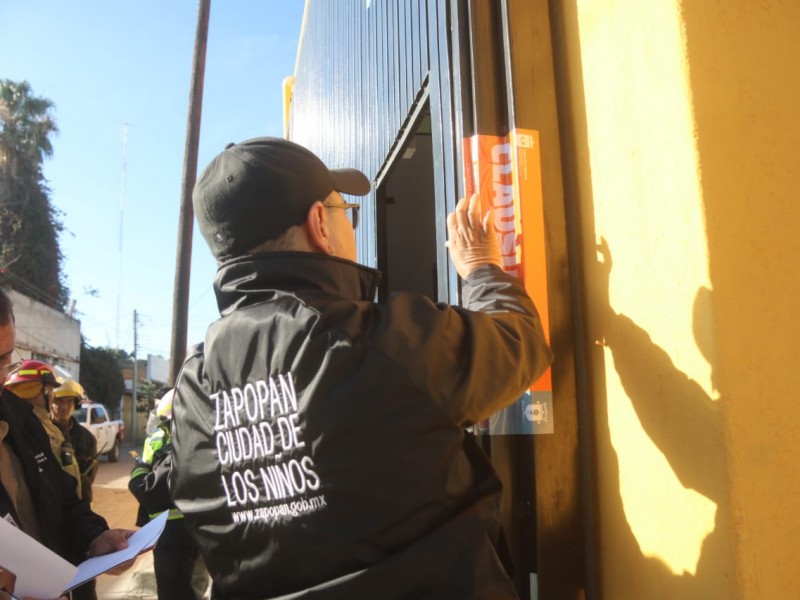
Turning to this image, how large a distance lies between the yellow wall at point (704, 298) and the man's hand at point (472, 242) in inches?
12.6

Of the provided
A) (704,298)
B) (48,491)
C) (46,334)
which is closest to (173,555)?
(48,491)

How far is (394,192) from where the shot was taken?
5.06 m

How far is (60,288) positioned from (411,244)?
3667 cm

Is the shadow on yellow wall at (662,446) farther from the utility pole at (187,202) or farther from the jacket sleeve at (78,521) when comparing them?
the utility pole at (187,202)

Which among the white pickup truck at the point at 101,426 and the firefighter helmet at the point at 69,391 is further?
the white pickup truck at the point at 101,426

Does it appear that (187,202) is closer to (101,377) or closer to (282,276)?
(282,276)

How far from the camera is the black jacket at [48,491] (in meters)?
2.53

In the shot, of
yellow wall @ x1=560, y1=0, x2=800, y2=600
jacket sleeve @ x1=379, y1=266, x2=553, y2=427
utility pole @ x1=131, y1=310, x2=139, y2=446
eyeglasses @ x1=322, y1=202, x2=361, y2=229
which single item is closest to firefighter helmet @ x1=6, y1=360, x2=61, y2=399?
eyeglasses @ x1=322, y1=202, x2=361, y2=229

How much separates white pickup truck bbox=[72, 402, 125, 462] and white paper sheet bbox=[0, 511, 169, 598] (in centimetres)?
1941

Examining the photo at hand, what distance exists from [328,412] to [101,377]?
130 feet

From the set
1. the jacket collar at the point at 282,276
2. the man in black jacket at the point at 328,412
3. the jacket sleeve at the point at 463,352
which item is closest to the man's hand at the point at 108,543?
the man in black jacket at the point at 328,412

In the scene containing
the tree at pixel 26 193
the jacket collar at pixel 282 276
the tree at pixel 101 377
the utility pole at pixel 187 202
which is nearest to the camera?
the jacket collar at pixel 282 276

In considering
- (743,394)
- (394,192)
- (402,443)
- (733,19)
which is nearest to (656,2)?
(733,19)

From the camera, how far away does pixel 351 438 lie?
54.4 inches
